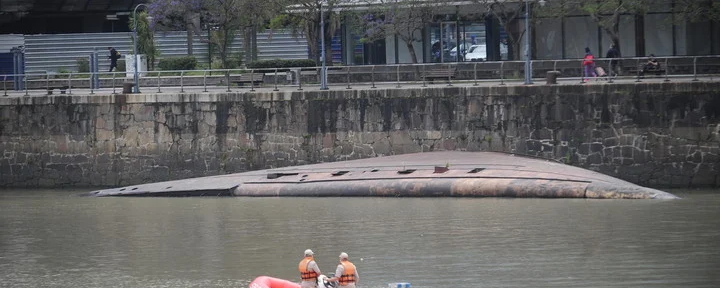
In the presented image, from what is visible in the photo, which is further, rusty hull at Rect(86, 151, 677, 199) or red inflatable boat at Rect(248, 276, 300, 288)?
rusty hull at Rect(86, 151, 677, 199)

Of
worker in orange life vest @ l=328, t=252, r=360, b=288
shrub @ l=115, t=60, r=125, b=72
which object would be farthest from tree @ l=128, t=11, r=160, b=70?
worker in orange life vest @ l=328, t=252, r=360, b=288

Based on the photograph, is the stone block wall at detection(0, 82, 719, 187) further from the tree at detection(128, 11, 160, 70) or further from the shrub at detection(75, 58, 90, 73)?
the tree at detection(128, 11, 160, 70)

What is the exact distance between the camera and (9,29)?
71.4m

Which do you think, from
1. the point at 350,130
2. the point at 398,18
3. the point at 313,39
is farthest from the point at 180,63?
the point at 350,130

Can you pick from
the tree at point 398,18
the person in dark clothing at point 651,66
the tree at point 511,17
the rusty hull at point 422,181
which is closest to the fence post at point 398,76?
the rusty hull at point 422,181

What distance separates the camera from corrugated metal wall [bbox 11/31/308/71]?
203 ft

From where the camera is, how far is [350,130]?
145 ft

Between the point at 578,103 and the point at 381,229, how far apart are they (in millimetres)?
10985

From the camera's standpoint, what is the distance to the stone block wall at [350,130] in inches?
1625

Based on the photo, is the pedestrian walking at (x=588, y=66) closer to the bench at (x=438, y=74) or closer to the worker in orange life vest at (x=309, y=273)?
the bench at (x=438, y=74)

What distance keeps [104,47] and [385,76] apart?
62.2 ft

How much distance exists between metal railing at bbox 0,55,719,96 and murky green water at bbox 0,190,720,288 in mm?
6388

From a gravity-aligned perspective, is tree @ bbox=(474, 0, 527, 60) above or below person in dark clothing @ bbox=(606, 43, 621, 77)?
above

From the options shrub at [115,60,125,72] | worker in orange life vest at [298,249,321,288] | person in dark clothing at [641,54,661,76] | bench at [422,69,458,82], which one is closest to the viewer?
worker in orange life vest at [298,249,321,288]
